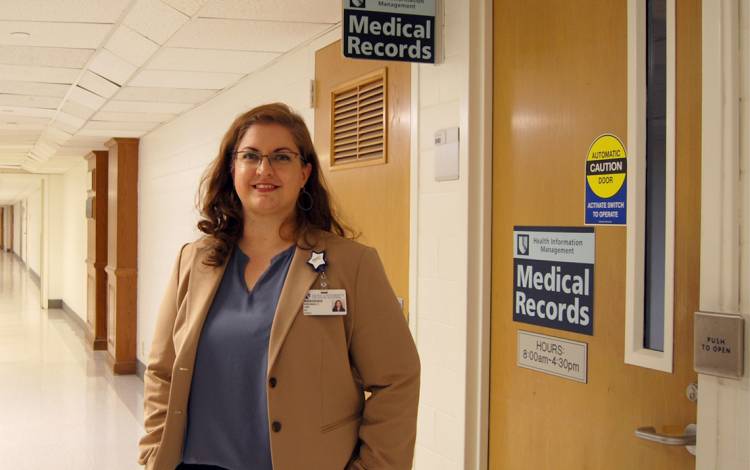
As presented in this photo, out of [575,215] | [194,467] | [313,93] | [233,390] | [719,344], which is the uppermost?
[313,93]

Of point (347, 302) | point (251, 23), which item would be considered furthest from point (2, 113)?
point (347, 302)

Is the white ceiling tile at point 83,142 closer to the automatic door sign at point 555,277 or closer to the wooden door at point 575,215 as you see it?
the wooden door at point 575,215

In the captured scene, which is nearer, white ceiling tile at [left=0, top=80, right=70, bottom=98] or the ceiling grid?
the ceiling grid

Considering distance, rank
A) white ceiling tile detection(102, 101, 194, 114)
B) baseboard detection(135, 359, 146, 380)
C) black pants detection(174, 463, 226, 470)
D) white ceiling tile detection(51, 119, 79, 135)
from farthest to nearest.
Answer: baseboard detection(135, 359, 146, 380)
white ceiling tile detection(51, 119, 79, 135)
white ceiling tile detection(102, 101, 194, 114)
black pants detection(174, 463, 226, 470)

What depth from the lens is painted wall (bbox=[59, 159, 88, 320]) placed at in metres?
11.7

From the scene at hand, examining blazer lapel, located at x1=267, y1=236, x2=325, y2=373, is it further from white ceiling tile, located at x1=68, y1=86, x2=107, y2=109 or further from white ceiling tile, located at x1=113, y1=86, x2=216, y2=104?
white ceiling tile, located at x1=68, y1=86, x2=107, y2=109

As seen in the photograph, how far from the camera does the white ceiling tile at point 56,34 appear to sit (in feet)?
12.1

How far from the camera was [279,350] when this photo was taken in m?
1.69

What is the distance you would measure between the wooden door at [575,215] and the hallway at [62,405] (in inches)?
140

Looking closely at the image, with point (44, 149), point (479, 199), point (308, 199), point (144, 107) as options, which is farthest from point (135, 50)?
point (44, 149)

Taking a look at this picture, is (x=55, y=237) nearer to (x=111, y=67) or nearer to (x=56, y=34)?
(x=111, y=67)

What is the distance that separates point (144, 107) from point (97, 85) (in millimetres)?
992

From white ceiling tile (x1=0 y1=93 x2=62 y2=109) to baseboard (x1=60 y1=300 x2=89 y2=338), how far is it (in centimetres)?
522

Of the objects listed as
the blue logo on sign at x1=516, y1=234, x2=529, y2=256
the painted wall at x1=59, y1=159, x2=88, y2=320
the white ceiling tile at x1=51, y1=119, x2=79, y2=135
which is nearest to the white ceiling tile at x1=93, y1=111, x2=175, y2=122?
the white ceiling tile at x1=51, y1=119, x2=79, y2=135
